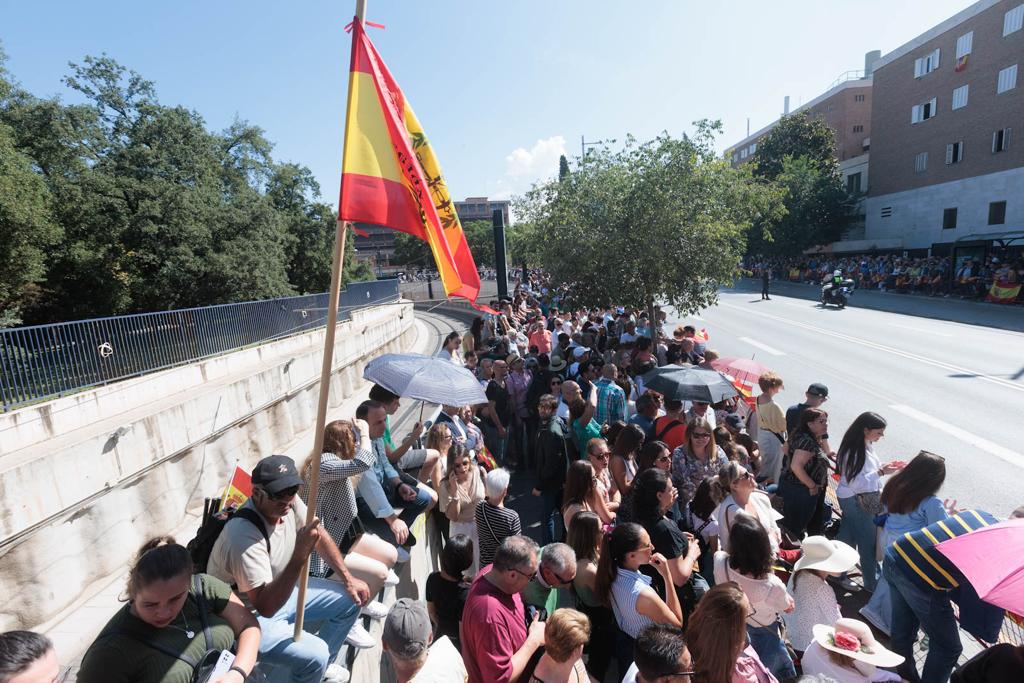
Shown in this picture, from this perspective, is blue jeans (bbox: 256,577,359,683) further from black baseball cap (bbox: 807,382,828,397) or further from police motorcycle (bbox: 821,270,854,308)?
police motorcycle (bbox: 821,270,854,308)

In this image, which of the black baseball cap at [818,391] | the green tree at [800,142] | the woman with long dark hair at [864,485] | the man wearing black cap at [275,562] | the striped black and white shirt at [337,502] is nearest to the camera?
the man wearing black cap at [275,562]

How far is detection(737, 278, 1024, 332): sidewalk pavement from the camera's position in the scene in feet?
64.2

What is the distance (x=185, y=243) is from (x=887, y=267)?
38.5 m

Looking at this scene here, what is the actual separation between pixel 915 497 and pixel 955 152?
44844 mm

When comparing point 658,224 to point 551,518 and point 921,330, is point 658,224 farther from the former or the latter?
point 921,330

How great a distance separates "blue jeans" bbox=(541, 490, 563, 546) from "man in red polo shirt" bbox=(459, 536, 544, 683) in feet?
5.82

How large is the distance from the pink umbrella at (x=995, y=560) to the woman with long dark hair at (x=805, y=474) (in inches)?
77.1

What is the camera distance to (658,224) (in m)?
10.3

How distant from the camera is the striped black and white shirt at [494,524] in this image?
13.4 feet

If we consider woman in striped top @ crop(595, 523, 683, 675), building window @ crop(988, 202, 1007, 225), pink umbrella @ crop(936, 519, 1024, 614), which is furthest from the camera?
building window @ crop(988, 202, 1007, 225)

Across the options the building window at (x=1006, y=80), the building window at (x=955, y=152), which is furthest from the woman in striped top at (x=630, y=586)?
the building window at (x=955, y=152)

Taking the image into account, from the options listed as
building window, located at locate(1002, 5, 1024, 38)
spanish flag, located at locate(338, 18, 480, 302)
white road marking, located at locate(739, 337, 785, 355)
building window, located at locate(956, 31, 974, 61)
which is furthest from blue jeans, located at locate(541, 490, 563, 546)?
building window, located at locate(956, 31, 974, 61)

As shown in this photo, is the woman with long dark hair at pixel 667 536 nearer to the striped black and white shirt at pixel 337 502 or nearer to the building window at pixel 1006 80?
the striped black and white shirt at pixel 337 502

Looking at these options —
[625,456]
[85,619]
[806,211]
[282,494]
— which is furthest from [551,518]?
[806,211]
